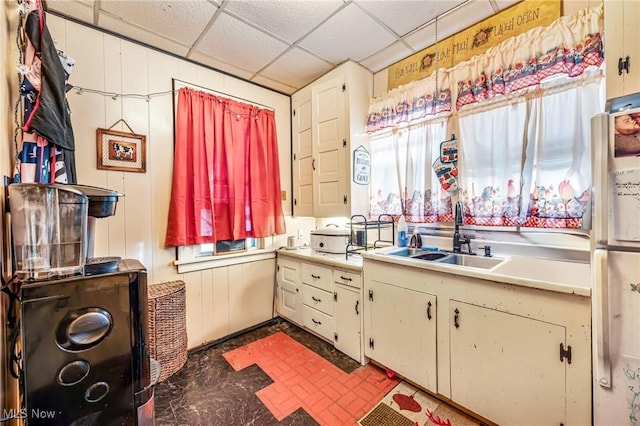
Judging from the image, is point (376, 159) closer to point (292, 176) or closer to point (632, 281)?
point (292, 176)

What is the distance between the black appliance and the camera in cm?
82

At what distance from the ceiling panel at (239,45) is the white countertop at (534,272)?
2.05m

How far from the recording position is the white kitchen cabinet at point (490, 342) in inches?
49.1

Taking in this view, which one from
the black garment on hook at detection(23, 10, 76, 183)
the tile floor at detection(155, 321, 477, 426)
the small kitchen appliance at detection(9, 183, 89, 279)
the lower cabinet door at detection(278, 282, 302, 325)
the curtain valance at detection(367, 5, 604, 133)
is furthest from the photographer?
the lower cabinet door at detection(278, 282, 302, 325)

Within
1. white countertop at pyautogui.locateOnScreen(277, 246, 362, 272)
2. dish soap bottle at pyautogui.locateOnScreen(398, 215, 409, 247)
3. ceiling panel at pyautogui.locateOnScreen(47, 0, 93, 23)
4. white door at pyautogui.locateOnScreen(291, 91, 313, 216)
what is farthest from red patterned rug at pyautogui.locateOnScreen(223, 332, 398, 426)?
ceiling panel at pyautogui.locateOnScreen(47, 0, 93, 23)

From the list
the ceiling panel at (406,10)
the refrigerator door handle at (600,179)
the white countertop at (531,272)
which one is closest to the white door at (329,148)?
the ceiling panel at (406,10)

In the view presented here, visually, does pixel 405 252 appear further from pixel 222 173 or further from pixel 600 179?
pixel 222 173

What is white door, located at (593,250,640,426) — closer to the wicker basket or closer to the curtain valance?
the curtain valance

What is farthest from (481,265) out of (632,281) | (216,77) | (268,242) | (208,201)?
(216,77)

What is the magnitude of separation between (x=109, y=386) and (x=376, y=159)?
2.51 m

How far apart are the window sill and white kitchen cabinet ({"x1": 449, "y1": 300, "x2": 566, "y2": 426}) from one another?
1.98 meters

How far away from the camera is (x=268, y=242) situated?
9.93 ft

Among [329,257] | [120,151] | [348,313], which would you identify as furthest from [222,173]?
[348,313]

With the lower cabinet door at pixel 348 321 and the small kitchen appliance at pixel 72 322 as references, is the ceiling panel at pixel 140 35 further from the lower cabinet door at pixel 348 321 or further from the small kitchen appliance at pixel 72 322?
the lower cabinet door at pixel 348 321
